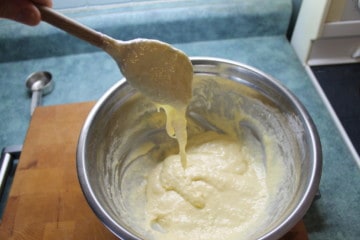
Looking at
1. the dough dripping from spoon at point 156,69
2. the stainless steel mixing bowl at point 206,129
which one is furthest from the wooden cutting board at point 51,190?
the dough dripping from spoon at point 156,69

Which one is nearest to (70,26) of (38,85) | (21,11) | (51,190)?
(21,11)

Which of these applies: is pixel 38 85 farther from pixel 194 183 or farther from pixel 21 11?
pixel 194 183

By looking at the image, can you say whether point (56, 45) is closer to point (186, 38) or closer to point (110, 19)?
point (110, 19)

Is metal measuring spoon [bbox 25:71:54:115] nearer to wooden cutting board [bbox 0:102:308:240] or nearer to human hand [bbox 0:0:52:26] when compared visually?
wooden cutting board [bbox 0:102:308:240]

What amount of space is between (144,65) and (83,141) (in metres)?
0.22

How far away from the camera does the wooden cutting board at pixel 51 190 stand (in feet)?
2.66

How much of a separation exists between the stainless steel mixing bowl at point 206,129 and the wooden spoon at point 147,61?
13 centimetres

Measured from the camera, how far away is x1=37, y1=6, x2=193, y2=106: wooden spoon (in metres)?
0.71

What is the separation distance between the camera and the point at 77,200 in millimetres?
859

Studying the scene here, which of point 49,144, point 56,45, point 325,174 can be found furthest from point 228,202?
point 56,45

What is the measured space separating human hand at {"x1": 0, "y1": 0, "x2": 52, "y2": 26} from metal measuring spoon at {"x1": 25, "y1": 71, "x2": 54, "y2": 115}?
1.60 feet

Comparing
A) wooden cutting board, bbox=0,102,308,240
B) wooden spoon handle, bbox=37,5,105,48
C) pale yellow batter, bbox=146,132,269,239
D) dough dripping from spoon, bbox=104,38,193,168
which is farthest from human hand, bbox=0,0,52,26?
pale yellow batter, bbox=146,132,269,239

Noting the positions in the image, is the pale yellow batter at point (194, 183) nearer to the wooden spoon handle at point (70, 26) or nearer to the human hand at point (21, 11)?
the wooden spoon handle at point (70, 26)

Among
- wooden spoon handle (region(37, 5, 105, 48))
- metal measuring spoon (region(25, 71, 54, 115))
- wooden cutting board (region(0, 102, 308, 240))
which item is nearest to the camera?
wooden spoon handle (region(37, 5, 105, 48))
